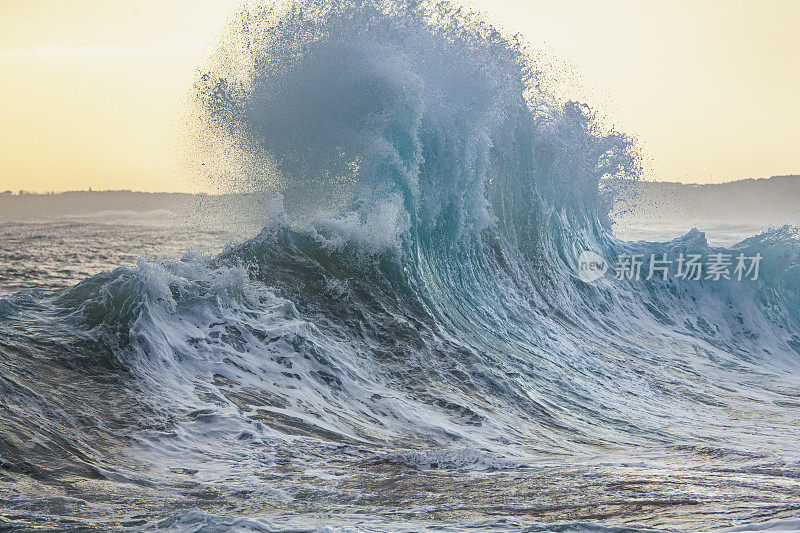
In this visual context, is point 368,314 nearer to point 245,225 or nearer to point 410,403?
point 410,403

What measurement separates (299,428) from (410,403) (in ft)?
5.26

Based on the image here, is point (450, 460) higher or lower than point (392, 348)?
lower

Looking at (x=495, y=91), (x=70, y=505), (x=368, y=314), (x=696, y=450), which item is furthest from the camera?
(x=495, y=91)

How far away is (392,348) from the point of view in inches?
370

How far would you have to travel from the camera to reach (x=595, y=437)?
8.44 meters

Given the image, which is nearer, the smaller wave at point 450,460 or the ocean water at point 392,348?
the ocean water at point 392,348

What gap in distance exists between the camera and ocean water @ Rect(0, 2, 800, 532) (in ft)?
16.9

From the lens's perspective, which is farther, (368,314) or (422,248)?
(422,248)

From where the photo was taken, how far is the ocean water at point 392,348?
5.15 metres

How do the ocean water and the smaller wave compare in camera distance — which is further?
the smaller wave

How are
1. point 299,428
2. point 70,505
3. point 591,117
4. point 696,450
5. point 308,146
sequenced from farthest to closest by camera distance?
point 591,117
point 308,146
point 696,450
point 299,428
point 70,505

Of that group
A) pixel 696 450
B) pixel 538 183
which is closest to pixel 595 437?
pixel 696 450

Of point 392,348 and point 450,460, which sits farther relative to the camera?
point 392,348

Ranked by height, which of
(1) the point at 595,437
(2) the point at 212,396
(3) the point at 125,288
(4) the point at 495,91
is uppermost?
(4) the point at 495,91
